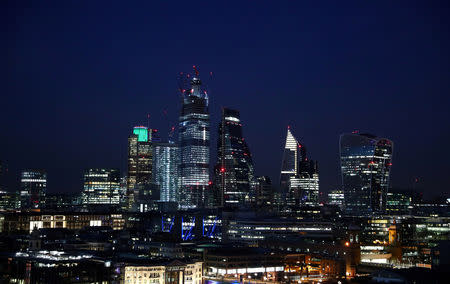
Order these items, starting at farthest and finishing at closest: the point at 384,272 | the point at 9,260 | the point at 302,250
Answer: the point at 302,250, the point at 9,260, the point at 384,272

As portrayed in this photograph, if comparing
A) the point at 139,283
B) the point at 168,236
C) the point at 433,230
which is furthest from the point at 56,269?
the point at 433,230

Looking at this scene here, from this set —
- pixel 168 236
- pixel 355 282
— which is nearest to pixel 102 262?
pixel 355 282

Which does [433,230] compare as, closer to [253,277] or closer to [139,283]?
[253,277]

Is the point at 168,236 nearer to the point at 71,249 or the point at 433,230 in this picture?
the point at 71,249

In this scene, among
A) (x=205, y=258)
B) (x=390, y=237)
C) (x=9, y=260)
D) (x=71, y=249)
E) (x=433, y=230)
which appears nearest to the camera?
(x=9, y=260)

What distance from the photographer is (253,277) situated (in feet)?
312

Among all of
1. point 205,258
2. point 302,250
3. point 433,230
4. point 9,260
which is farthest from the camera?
point 433,230

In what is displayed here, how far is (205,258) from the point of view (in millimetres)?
98125

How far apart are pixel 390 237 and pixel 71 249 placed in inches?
2927

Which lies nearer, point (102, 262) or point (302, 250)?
point (102, 262)

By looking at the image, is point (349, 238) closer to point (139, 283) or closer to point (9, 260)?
point (139, 283)

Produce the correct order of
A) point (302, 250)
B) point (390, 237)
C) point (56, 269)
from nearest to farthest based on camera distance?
point (56, 269), point (302, 250), point (390, 237)

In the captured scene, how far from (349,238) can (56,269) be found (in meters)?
67.2

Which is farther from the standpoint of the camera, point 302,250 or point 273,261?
point 302,250
